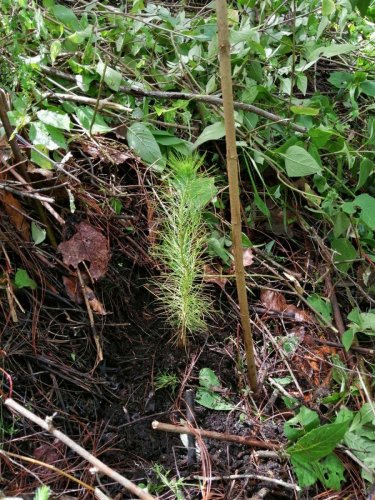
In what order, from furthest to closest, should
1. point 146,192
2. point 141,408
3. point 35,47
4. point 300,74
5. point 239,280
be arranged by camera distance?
point 300,74 → point 35,47 → point 146,192 → point 141,408 → point 239,280

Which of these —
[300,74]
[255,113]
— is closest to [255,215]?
[255,113]

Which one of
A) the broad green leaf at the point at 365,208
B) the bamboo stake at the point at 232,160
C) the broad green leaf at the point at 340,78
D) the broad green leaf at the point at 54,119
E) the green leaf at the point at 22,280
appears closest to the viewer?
the bamboo stake at the point at 232,160

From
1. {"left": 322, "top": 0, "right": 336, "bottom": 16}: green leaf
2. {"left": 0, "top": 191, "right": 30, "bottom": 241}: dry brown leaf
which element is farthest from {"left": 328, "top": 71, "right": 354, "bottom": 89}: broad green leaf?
{"left": 0, "top": 191, "right": 30, "bottom": 241}: dry brown leaf

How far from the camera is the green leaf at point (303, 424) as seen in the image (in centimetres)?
141

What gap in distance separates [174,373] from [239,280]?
0.35 meters

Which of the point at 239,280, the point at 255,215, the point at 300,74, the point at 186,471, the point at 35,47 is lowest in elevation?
the point at 186,471

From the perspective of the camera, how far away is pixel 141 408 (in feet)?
4.88

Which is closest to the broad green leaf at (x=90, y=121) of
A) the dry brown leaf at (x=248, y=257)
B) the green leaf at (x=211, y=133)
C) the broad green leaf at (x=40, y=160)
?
the broad green leaf at (x=40, y=160)

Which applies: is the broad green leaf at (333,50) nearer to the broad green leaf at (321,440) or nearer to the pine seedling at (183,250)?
the pine seedling at (183,250)

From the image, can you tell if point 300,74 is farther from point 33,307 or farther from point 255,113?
point 33,307

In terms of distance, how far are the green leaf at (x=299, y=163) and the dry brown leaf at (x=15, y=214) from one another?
83 cm

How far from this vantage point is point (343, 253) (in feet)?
6.07

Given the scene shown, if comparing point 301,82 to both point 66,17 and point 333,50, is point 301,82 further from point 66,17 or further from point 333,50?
point 66,17

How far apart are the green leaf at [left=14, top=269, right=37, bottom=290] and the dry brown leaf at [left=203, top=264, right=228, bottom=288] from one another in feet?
1.62
